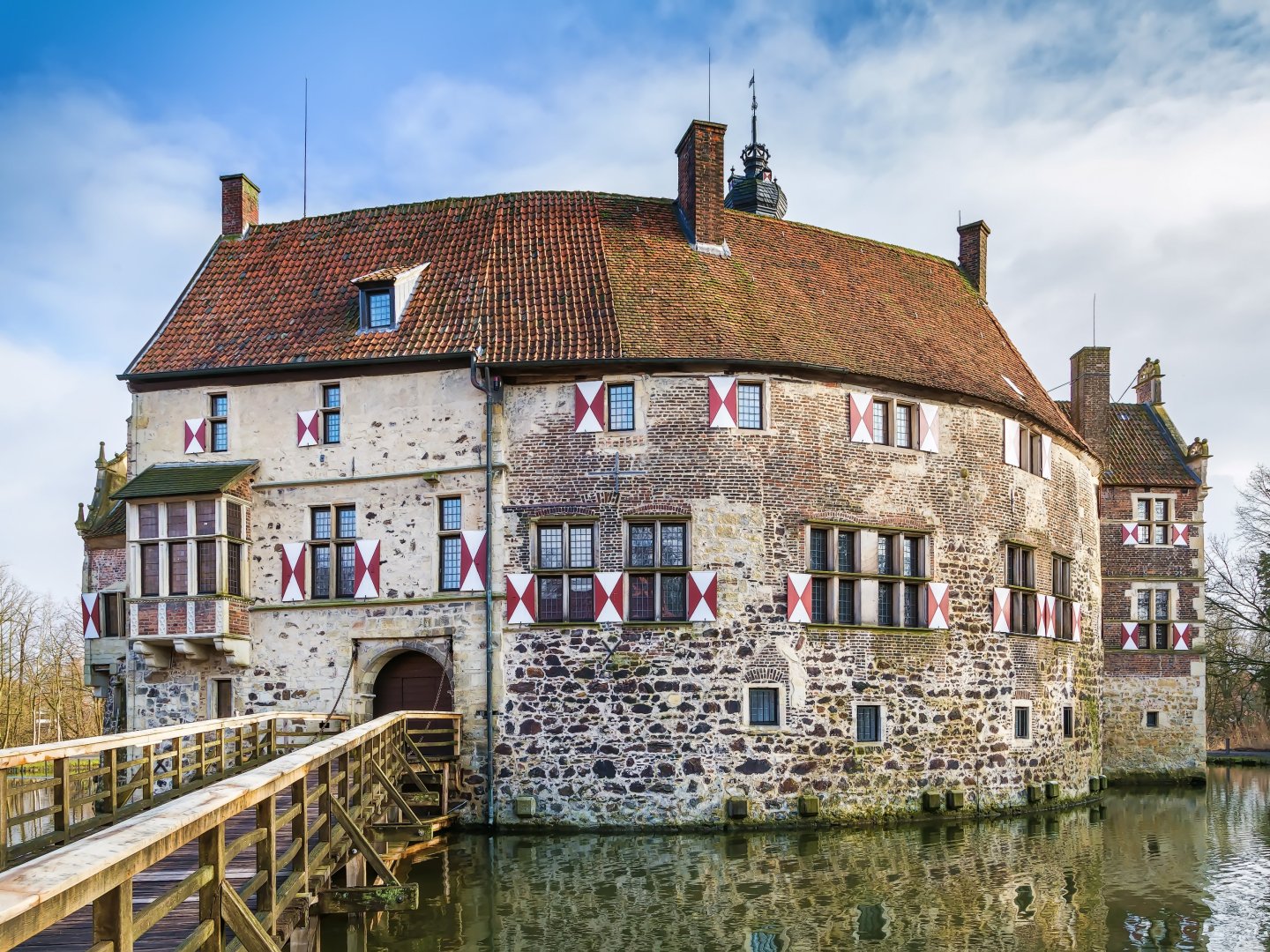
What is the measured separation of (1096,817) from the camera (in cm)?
2256

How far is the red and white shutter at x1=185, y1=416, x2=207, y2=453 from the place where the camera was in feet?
70.1

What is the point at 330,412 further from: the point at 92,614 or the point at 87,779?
the point at 87,779

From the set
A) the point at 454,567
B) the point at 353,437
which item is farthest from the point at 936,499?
the point at 353,437

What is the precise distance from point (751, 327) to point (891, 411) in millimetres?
2999

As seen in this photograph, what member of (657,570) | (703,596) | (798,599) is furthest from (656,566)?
(798,599)

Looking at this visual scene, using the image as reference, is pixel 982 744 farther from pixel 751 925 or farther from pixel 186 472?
pixel 186 472

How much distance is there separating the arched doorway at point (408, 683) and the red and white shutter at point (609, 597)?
3.13 meters

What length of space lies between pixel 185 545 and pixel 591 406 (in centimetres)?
733

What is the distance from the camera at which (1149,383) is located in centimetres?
3506

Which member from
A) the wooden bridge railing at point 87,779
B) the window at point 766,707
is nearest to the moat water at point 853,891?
the window at point 766,707

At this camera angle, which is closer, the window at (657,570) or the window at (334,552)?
the window at (657,570)

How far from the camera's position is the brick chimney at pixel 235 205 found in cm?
2486

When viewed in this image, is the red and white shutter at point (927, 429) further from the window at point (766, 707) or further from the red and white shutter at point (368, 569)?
the red and white shutter at point (368, 569)

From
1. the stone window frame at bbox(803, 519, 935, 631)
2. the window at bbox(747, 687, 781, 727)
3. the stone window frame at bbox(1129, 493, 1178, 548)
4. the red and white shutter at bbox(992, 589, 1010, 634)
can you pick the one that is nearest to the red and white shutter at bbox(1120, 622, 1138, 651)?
the stone window frame at bbox(1129, 493, 1178, 548)
